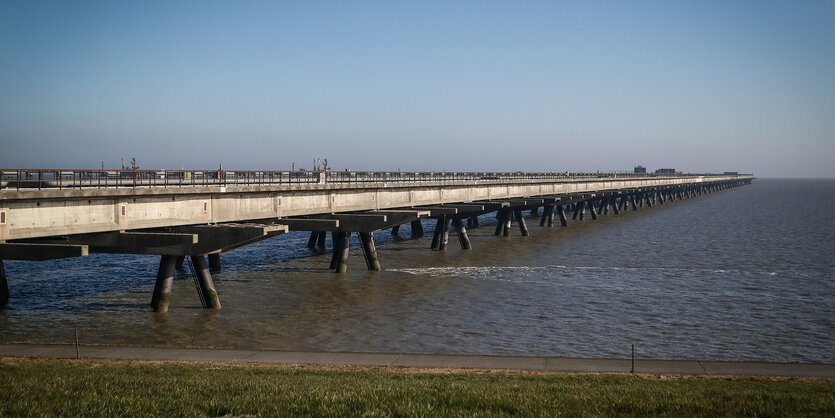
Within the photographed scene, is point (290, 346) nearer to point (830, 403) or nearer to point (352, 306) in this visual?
point (352, 306)

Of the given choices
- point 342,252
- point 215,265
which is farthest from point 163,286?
→ point 342,252

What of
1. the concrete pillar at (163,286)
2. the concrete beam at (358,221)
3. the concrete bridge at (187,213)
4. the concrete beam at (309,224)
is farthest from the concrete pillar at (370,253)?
the concrete pillar at (163,286)

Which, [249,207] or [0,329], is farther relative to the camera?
[249,207]

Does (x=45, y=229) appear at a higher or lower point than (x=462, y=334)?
higher

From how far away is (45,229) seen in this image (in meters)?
26.2

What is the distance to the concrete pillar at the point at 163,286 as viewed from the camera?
98.4ft

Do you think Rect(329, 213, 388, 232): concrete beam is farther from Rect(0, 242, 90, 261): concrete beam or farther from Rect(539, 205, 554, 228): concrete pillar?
Rect(539, 205, 554, 228): concrete pillar

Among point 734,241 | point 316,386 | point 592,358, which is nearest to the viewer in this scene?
point 316,386

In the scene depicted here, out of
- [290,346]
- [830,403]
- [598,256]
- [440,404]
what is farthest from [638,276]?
[440,404]

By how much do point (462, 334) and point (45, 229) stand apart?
552 inches

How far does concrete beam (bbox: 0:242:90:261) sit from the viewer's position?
24500 mm

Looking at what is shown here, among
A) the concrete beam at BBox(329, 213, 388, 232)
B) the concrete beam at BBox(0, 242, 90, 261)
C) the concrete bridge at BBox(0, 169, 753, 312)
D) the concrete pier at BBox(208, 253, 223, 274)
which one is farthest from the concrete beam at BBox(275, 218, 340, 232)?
the concrete beam at BBox(0, 242, 90, 261)

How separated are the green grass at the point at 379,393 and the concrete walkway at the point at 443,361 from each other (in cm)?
137

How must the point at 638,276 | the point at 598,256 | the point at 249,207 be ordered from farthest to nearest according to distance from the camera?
1. the point at 598,256
2. the point at 638,276
3. the point at 249,207
